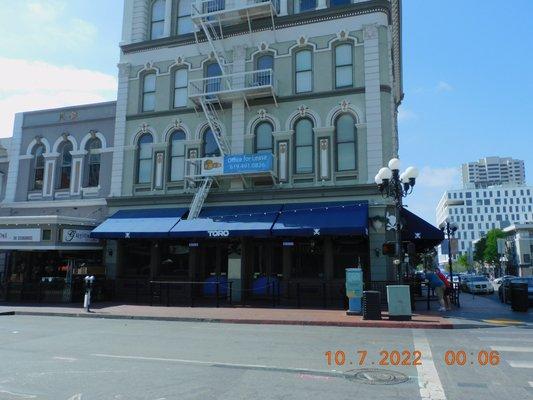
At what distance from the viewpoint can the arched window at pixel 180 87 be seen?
24.1 m

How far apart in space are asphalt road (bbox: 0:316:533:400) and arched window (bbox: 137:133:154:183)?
11.5 metres

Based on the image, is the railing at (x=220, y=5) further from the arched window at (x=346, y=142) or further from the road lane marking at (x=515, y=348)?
the road lane marking at (x=515, y=348)

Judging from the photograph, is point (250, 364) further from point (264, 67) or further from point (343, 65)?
point (264, 67)

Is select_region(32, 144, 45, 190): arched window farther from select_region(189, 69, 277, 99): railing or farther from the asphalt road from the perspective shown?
the asphalt road

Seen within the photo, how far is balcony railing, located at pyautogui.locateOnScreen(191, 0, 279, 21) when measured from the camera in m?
22.2

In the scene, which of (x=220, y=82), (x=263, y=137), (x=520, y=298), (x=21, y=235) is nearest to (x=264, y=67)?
(x=220, y=82)

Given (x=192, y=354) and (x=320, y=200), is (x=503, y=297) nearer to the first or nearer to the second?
(x=320, y=200)

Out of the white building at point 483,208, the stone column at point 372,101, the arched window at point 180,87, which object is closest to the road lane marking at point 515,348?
the stone column at point 372,101

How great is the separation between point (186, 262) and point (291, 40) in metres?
11.5

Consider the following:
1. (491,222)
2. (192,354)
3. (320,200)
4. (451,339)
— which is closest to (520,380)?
(451,339)

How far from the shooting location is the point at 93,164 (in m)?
25.3

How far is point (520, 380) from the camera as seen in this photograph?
23.5 feet

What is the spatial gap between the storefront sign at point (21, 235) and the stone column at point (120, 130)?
3.97 meters

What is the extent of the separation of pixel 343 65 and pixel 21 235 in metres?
16.6
